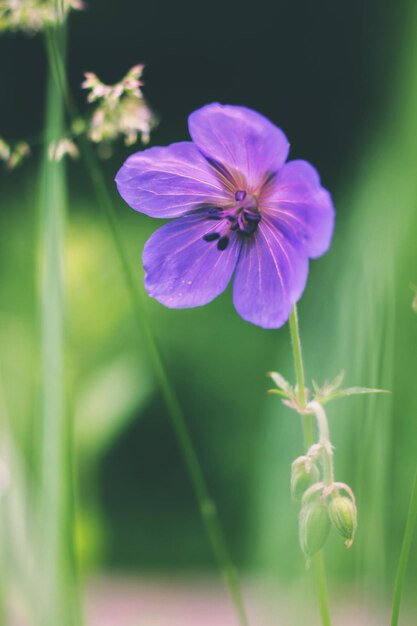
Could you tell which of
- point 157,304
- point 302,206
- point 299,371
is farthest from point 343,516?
point 157,304

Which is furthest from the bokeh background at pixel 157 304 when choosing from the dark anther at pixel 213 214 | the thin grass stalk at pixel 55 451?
the thin grass stalk at pixel 55 451

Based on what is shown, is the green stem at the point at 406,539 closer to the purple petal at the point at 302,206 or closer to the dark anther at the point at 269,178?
the purple petal at the point at 302,206

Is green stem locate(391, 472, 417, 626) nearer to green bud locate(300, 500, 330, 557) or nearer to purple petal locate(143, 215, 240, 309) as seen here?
green bud locate(300, 500, 330, 557)

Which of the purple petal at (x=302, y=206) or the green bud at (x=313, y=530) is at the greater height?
the purple petal at (x=302, y=206)

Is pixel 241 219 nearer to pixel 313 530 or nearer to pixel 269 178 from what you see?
pixel 269 178

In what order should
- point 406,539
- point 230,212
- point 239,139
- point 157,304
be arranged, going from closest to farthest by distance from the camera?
point 406,539, point 239,139, point 230,212, point 157,304
